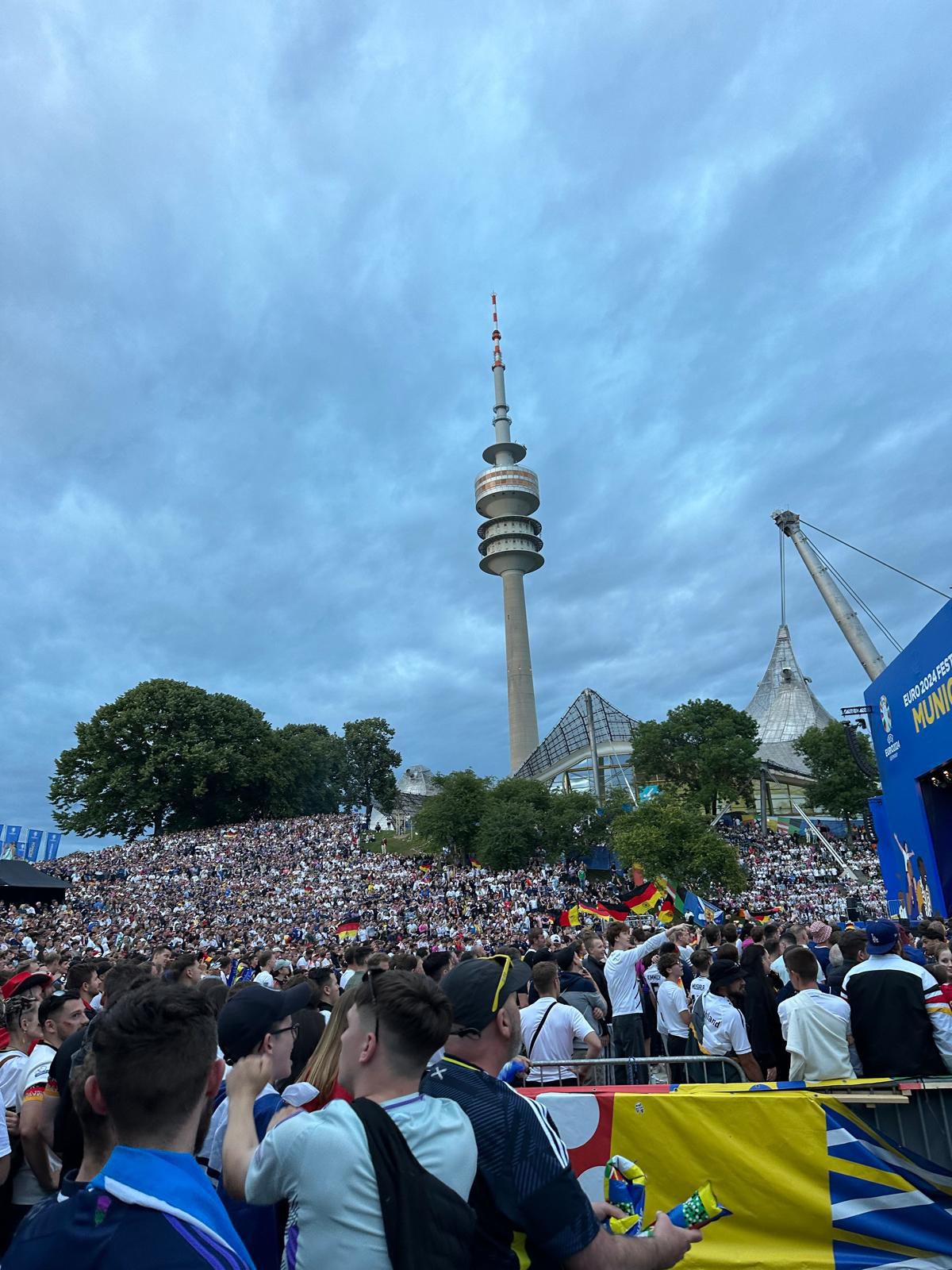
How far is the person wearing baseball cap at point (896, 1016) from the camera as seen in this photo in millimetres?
5480

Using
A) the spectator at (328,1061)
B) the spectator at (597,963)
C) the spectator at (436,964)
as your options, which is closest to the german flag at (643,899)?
the spectator at (597,963)

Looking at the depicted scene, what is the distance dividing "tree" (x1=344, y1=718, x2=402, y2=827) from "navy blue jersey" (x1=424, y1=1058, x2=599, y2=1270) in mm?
82593

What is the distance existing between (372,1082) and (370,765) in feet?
274

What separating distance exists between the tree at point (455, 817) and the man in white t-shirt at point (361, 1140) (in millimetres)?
50339

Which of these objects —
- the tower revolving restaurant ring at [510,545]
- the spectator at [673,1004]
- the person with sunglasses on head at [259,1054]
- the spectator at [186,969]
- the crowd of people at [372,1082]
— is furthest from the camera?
the tower revolving restaurant ring at [510,545]

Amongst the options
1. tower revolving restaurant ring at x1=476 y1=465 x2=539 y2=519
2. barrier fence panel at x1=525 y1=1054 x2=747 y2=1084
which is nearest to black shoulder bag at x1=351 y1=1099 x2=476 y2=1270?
barrier fence panel at x1=525 y1=1054 x2=747 y2=1084

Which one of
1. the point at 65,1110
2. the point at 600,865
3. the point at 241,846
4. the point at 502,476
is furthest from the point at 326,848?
the point at 502,476

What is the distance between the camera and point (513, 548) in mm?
102250

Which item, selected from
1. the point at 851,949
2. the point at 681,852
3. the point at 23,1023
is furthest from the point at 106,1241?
the point at 681,852

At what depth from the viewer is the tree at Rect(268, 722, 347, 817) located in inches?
2717

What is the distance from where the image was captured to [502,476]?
345ft

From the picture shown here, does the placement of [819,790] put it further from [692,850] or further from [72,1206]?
[72,1206]

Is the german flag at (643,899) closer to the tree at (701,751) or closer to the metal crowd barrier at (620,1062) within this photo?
the metal crowd barrier at (620,1062)

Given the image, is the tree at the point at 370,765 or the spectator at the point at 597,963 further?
the tree at the point at 370,765
